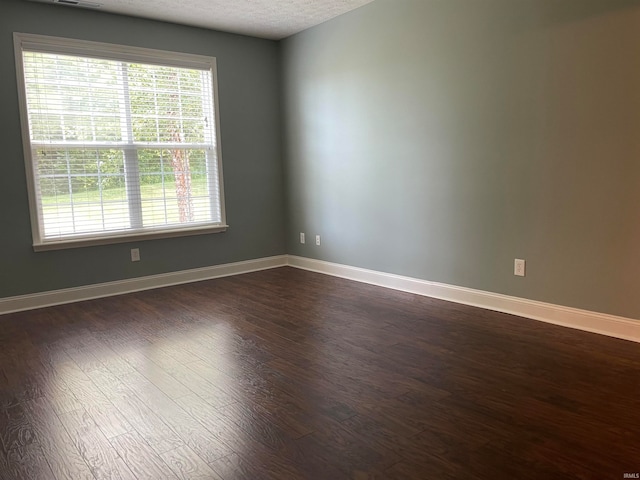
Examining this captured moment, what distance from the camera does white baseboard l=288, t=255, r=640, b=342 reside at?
2908mm

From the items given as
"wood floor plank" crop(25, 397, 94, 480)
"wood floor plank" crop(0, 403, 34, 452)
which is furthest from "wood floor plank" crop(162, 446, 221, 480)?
"wood floor plank" crop(0, 403, 34, 452)

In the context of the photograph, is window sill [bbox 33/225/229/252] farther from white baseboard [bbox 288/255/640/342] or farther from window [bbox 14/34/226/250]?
white baseboard [bbox 288/255/640/342]

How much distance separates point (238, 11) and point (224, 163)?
1.47m

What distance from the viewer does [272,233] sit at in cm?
541

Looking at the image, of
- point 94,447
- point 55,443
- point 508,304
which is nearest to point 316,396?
point 94,447

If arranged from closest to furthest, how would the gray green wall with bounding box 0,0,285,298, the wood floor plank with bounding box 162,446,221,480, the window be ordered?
the wood floor plank with bounding box 162,446,221,480 → the gray green wall with bounding box 0,0,285,298 → the window

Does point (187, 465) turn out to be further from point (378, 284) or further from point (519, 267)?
point (378, 284)

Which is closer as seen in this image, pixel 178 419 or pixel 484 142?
pixel 178 419

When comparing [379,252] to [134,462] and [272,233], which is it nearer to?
[272,233]

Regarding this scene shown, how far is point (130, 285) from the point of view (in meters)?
4.43

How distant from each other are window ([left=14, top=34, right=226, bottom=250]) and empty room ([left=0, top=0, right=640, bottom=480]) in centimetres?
2

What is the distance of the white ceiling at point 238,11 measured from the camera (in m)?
3.91

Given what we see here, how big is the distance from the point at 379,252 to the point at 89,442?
296cm

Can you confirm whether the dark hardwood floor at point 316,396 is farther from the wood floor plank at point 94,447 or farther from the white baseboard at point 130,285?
the white baseboard at point 130,285
